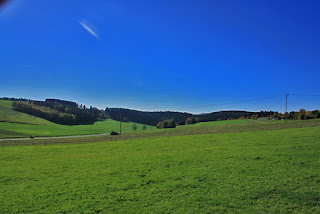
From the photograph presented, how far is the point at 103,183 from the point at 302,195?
10.00 metres

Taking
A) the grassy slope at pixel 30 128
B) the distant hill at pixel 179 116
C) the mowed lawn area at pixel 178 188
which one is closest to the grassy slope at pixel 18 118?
the grassy slope at pixel 30 128

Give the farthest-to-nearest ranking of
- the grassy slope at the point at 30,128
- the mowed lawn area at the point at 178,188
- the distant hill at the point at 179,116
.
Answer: the distant hill at the point at 179,116 < the grassy slope at the point at 30,128 < the mowed lawn area at the point at 178,188

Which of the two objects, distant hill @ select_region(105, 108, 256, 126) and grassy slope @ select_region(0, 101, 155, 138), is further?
distant hill @ select_region(105, 108, 256, 126)

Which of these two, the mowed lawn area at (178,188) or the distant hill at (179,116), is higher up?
the distant hill at (179,116)

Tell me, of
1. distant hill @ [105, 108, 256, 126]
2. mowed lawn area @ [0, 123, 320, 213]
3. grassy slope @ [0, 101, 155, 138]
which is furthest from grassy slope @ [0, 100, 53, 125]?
mowed lawn area @ [0, 123, 320, 213]

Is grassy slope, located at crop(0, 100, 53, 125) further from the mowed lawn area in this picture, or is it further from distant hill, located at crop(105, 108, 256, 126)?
the mowed lawn area

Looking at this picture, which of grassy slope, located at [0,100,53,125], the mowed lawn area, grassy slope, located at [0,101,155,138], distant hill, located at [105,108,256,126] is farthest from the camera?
distant hill, located at [105,108,256,126]

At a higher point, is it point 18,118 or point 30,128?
point 18,118

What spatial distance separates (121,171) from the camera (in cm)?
1350

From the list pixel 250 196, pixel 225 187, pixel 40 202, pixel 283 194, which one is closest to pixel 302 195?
pixel 283 194

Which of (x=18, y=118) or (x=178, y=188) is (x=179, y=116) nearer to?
(x=18, y=118)

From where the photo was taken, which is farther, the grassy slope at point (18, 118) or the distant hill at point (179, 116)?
the distant hill at point (179, 116)

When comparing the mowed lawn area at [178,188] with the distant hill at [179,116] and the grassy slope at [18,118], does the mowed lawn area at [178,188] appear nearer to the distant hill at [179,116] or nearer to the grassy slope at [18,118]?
the distant hill at [179,116]

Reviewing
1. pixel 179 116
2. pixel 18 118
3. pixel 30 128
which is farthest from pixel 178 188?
pixel 179 116
